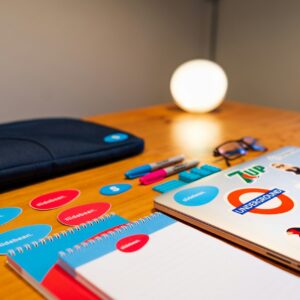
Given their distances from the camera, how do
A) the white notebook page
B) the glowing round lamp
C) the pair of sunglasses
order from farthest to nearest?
the glowing round lamp < the pair of sunglasses < the white notebook page

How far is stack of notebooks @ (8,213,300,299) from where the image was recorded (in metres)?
0.33

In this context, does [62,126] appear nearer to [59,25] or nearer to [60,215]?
[60,215]

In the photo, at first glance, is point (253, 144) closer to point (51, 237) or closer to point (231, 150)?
point (231, 150)

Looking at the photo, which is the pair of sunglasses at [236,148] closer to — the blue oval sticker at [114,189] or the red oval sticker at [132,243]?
the blue oval sticker at [114,189]

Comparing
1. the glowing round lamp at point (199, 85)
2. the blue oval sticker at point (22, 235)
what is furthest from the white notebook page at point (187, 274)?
the glowing round lamp at point (199, 85)

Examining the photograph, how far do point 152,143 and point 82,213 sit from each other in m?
0.33

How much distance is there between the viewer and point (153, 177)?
614 mm

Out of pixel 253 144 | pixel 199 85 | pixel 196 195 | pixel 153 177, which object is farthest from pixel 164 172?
pixel 199 85

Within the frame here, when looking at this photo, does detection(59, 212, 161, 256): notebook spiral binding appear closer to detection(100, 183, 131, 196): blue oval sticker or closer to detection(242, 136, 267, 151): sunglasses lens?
detection(100, 183, 131, 196): blue oval sticker

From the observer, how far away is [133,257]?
373 mm

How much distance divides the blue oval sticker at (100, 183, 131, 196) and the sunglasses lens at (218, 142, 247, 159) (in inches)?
8.2

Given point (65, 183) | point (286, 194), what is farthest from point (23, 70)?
point (286, 194)

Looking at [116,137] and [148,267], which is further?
[116,137]

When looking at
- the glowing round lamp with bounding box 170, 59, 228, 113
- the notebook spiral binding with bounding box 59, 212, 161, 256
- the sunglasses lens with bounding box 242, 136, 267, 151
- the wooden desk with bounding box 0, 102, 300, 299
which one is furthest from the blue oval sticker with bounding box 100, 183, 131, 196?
the glowing round lamp with bounding box 170, 59, 228, 113
